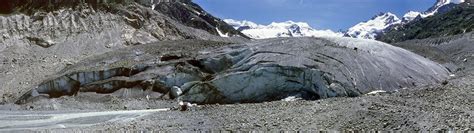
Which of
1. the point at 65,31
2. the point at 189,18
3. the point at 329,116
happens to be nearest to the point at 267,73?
the point at 329,116

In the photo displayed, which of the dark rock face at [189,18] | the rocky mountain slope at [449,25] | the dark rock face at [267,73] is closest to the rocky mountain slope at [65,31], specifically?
the dark rock face at [267,73]

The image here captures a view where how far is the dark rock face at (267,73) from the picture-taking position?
35.4 m

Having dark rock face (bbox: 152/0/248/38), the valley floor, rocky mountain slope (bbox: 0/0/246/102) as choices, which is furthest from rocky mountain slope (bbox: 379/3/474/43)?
the valley floor

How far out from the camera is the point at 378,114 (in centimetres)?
2433

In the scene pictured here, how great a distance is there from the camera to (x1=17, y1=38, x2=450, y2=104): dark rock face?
35.4 metres

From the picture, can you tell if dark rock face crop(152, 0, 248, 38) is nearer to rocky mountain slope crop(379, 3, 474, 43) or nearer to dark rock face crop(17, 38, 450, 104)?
rocky mountain slope crop(379, 3, 474, 43)

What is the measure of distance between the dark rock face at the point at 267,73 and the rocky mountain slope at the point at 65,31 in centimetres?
1430

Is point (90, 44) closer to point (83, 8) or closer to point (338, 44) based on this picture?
point (83, 8)

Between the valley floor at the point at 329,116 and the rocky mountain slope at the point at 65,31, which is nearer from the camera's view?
the valley floor at the point at 329,116

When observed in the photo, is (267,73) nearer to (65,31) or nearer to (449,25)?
(65,31)

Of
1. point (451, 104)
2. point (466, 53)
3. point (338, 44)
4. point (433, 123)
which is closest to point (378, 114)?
point (433, 123)

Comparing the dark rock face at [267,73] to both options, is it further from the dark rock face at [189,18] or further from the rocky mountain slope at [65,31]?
the dark rock face at [189,18]

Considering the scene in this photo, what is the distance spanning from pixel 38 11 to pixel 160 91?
4012 cm

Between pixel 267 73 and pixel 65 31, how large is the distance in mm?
40519
